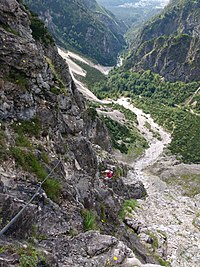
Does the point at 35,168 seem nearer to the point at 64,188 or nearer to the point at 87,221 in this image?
the point at 64,188

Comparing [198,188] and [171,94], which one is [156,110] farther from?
[198,188]

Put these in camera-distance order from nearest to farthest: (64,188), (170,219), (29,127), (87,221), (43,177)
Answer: (43,177) < (87,221) < (64,188) < (29,127) < (170,219)

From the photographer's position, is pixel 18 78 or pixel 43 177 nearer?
pixel 43 177

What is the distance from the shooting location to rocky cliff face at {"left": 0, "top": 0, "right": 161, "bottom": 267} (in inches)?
479

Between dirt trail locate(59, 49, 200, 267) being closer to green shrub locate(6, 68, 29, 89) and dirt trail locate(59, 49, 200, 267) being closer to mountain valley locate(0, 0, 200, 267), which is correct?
mountain valley locate(0, 0, 200, 267)

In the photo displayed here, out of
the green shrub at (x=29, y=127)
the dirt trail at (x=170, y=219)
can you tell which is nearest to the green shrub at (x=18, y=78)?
the green shrub at (x=29, y=127)

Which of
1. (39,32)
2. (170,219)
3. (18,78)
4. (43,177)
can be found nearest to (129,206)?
(170,219)

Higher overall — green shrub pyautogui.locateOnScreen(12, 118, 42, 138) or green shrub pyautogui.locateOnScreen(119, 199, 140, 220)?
green shrub pyautogui.locateOnScreen(12, 118, 42, 138)

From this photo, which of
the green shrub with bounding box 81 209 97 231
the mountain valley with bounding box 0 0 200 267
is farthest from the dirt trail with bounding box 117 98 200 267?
the green shrub with bounding box 81 209 97 231

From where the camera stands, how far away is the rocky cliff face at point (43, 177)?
12172 millimetres

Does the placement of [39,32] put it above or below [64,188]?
below

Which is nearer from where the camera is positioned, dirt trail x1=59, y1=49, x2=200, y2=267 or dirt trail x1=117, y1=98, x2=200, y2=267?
dirt trail x1=59, y1=49, x2=200, y2=267

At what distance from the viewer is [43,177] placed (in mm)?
15430

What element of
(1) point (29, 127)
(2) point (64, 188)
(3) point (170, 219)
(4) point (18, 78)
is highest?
(4) point (18, 78)
